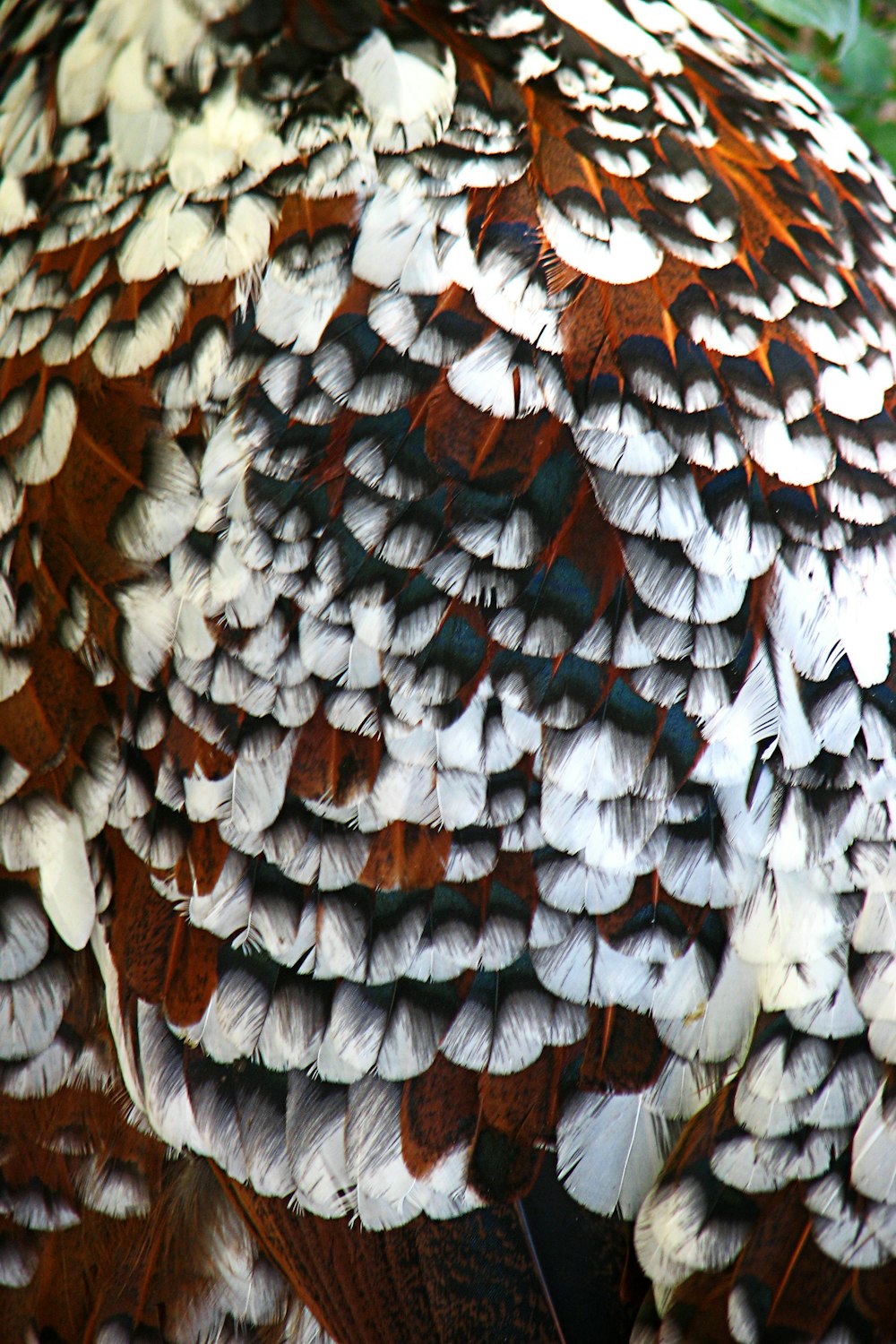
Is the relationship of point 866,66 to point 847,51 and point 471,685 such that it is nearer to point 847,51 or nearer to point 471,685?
point 847,51

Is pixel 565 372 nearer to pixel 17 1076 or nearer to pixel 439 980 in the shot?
pixel 439 980

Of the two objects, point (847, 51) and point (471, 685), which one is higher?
point (847, 51)

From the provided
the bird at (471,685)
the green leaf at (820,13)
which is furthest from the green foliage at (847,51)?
the bird at (471,685)

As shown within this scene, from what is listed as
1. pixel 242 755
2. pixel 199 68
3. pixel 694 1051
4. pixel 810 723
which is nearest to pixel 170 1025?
pixel 242 755

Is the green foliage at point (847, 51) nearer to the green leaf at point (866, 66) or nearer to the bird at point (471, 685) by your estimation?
the green leaf at point (866, 66)

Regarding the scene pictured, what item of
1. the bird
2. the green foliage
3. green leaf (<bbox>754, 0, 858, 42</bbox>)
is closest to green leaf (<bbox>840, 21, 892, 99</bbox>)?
the green foliage

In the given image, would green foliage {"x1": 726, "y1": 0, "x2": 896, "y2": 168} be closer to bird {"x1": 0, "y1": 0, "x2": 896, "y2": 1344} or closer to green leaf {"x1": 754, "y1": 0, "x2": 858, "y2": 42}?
green leaf {"x1": 754, "y1": 0, "x2": 858, "y2": 42}

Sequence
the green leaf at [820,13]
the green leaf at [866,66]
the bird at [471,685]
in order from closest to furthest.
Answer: the bird at [471,685] → the green leaf at [820,13] → the green leaf at [866,66]

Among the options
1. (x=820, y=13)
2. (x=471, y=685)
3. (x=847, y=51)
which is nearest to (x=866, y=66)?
(x=847, y=51)
